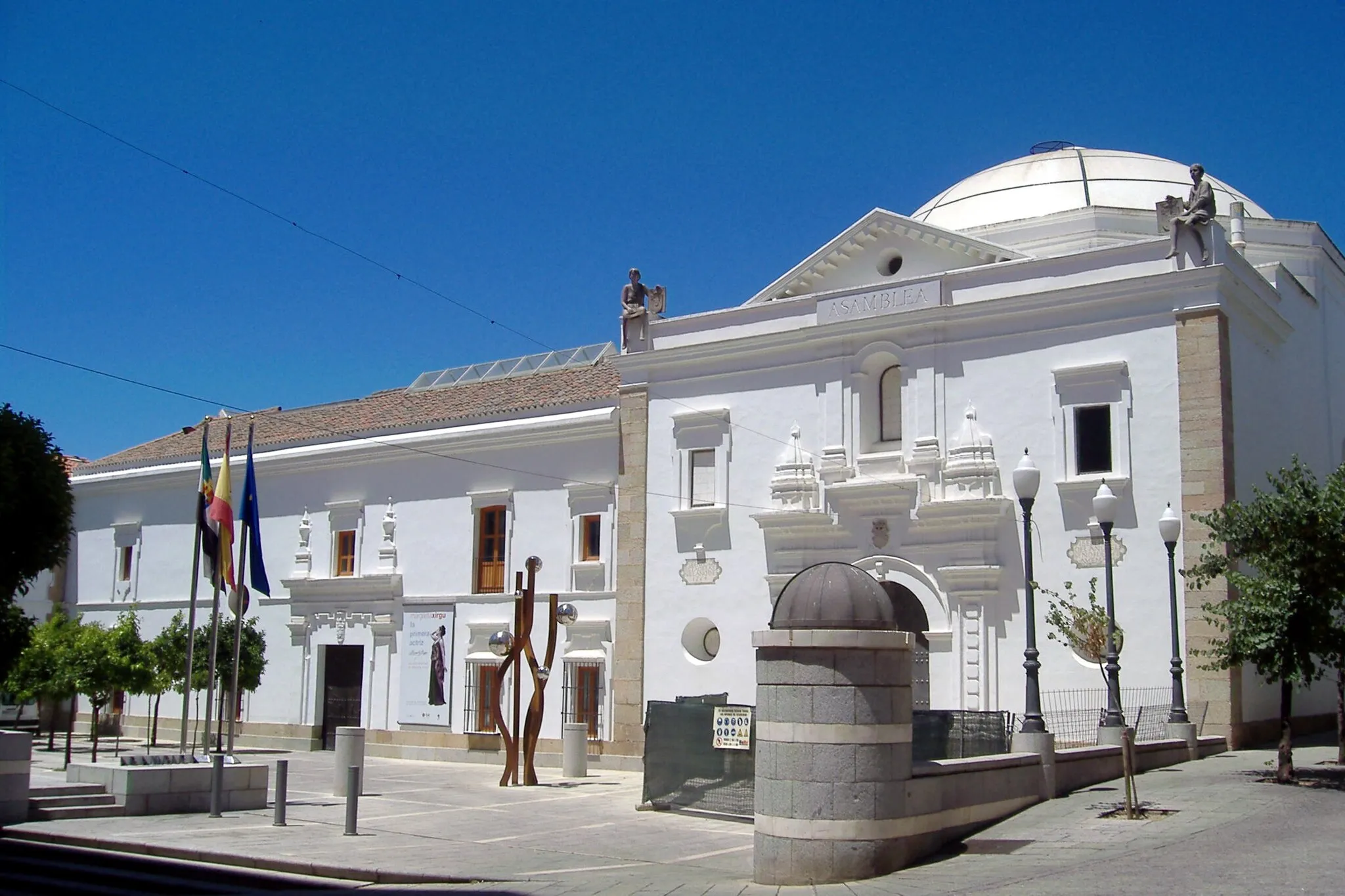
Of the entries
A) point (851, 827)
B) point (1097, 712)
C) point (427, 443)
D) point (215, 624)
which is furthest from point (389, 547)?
point (851, 827)

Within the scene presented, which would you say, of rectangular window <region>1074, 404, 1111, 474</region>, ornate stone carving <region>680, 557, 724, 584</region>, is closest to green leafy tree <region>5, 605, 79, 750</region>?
ornate stone carving <region>680, 557, 724, 584</region>

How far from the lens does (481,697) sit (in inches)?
1179

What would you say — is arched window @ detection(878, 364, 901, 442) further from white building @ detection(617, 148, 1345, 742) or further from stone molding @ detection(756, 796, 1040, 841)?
stone molding @ detection(756, 796, 1040, 841)

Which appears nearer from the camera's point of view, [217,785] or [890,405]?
[217,785]

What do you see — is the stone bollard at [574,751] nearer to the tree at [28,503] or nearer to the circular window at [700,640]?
the circular window at [700,640]

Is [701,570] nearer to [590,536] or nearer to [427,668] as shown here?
[590,536]

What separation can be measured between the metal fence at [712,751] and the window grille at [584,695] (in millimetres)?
8567

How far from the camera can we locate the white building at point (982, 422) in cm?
2214

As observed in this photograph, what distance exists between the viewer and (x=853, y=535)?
25.3 m

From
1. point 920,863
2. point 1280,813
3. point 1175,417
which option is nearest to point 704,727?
point 920,863

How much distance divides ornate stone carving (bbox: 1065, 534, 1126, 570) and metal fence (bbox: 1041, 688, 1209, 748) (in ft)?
6.92

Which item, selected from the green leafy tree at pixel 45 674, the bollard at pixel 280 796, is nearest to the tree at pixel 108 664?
the green leafy tree at pixel 45 674

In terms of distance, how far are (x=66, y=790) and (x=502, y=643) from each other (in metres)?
8.23

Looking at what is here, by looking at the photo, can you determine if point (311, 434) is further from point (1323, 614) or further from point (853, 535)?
point (1323, 614)
